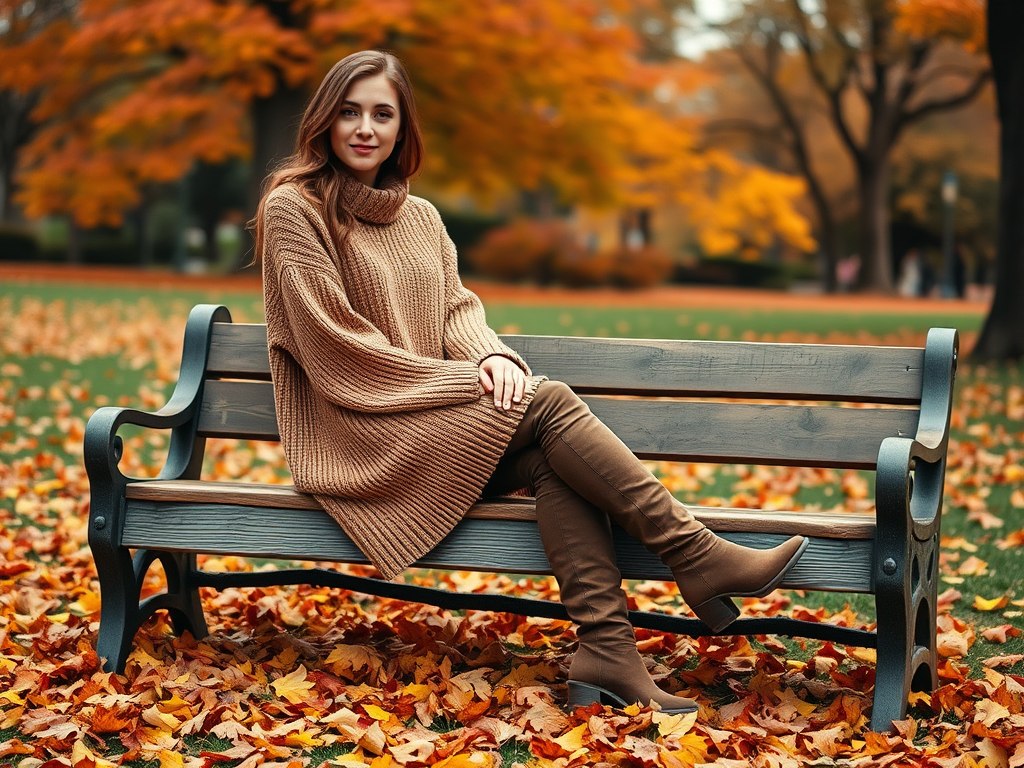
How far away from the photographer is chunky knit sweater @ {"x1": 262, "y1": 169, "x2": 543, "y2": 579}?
3.10 m

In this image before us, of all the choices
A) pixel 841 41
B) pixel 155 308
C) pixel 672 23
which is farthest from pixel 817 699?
pixel 672 23

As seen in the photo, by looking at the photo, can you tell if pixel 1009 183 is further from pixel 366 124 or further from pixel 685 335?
pixel 366 124

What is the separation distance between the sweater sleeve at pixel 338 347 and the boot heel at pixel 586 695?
793 millimetres

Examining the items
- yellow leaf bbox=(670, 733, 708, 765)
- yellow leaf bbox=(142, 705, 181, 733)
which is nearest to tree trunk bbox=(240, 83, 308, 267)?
yellow leaf bbox=(142, 705, 181, 733)

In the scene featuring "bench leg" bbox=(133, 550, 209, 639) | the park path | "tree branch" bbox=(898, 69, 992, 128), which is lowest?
"bench leg" bbox=(133, 550, 209, 639)

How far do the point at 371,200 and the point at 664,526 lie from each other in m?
1.27

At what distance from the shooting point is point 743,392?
3463mm

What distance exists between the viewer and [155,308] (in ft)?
53.6

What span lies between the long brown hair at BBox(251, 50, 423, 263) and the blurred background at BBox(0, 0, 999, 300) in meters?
13.3

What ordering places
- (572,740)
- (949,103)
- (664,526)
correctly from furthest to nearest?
(949,103) → (664,526) → (572,740)

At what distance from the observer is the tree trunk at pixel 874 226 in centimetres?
3153

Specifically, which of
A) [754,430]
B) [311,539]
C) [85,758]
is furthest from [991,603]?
[85,758]

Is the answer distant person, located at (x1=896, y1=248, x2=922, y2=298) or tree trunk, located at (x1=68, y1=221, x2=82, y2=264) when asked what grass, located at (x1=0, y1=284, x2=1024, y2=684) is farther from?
tree trunk, located at (x1=68, y1=221, x2=82, y2=264)

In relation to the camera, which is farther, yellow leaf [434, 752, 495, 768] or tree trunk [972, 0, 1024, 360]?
tree trunk [972, 0, 1024, 360]
